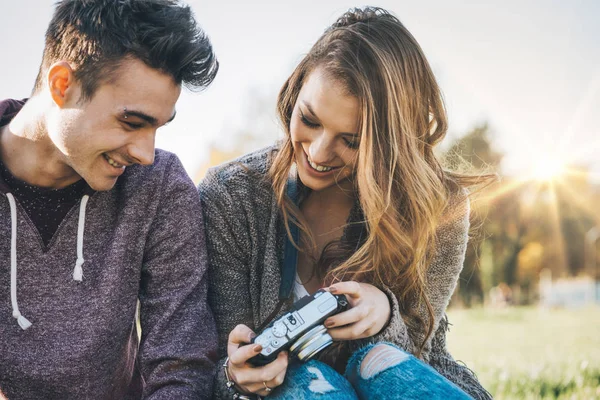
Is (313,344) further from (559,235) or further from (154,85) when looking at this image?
(559,235)

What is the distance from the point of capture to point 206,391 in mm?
2553

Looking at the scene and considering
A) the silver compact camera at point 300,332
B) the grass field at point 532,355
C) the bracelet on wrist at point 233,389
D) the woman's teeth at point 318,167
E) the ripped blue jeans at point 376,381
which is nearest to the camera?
the ripped blue jeans at point 376,381

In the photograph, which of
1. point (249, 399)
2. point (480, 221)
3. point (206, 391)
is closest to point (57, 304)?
point (206, 391)

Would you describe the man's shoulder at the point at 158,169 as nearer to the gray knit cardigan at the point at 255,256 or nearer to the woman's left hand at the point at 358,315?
the gray knit cardigan at the point at 255,256

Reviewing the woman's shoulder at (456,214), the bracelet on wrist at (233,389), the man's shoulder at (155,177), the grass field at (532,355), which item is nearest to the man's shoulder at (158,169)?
the man's shoulder at (155,177)

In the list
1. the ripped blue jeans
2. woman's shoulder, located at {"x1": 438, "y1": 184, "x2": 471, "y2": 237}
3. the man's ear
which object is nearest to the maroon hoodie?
the man's ear

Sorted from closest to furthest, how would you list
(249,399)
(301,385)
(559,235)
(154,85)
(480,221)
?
(301,385) < (249,399) < (154,85) < (480,221) < (559,235)

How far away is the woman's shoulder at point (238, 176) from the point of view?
3029mm

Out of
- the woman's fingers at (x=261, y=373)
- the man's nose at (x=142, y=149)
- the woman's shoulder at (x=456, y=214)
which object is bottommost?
the woman's fingers at (x=261, y=373)

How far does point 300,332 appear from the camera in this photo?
223cm

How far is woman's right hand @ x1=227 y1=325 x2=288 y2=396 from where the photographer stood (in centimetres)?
222

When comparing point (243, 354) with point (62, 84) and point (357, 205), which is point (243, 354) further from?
point (62, 84)

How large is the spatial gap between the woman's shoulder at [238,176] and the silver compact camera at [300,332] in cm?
89

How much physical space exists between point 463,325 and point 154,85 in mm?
10532
